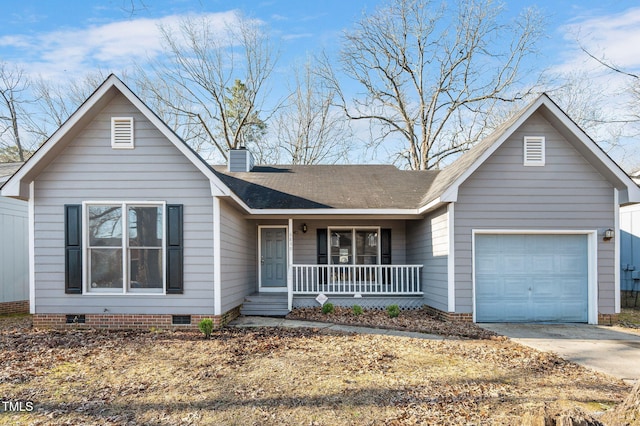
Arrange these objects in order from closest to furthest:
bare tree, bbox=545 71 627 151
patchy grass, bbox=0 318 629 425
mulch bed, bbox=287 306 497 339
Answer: patchy grass, bbox=0 318 629 425 < mulch bed, bbox=287 306 497 339 < bare tree, bbox=545 71 627 151

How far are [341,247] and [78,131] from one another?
25.4 feet

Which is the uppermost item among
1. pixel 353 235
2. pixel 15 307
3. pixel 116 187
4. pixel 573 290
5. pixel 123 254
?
pixel 116 187

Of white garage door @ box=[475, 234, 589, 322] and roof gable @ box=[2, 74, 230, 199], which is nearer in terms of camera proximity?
roof gable @ box=[2, 74, 230, 199]

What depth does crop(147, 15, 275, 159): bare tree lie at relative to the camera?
81.0ft

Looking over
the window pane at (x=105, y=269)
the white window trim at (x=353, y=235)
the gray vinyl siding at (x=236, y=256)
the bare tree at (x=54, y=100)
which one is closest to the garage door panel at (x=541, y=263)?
the white window trim at (x=353, y=235)

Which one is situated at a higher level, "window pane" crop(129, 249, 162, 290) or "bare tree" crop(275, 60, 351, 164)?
"bare tree" crop(275, 60, 351, 164)

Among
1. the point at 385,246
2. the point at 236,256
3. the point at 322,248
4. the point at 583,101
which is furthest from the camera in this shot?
the point at 583,101

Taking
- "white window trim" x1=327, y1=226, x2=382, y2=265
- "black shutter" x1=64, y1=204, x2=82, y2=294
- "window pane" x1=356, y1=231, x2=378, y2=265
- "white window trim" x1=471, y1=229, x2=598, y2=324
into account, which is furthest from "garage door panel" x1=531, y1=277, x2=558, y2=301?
"black shutter" x1=64, y1=204, x2=82, y2=294

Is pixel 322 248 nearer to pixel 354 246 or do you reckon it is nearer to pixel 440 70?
pixel 354 246

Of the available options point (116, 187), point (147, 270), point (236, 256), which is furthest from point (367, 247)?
point (116, 187)

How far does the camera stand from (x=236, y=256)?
10.2m

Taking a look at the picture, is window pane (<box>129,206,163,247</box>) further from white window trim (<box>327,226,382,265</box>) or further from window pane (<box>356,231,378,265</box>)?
window pane (<box>356,231,378,265</box>)

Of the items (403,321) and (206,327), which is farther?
(403,321)

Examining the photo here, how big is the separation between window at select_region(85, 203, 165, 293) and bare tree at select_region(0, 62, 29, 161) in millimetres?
21944
